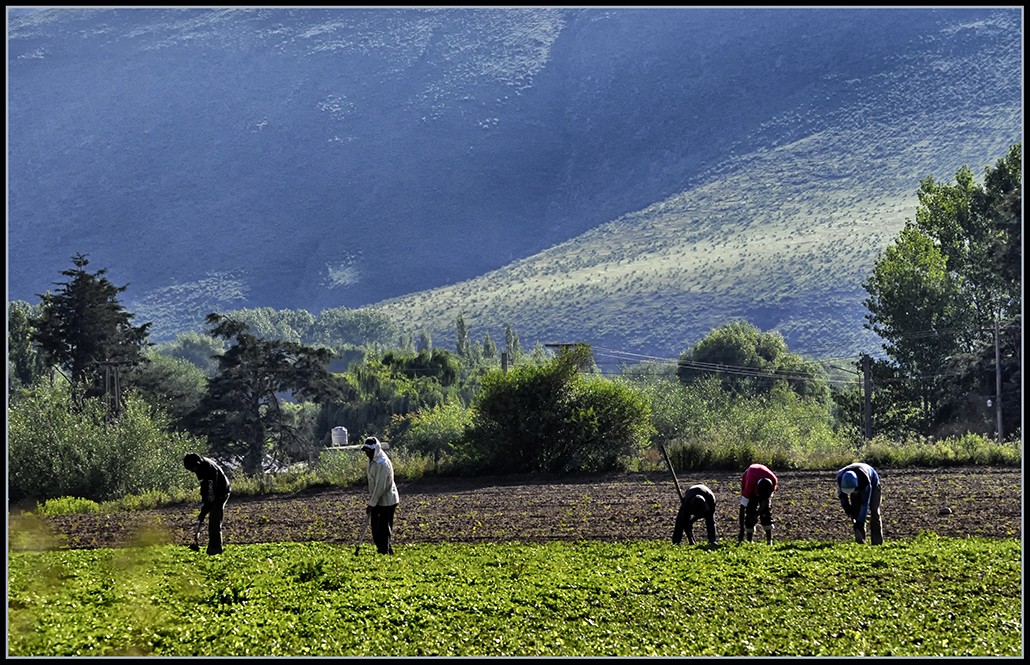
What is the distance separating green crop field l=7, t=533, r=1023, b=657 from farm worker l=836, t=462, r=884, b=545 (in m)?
1.05

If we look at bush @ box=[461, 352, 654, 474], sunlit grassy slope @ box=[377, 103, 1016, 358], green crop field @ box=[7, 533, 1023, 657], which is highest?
sunlit grassy slope @ box=[377, 103, 1016, 358]

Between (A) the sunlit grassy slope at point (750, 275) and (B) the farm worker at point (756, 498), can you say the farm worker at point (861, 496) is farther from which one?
(A) the sunlit grassy slope at point (750, 275)

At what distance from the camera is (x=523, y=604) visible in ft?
49.9

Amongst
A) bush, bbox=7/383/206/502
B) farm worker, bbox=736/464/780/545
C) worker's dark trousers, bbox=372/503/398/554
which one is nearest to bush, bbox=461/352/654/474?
bush, bbox=7/383/206/502

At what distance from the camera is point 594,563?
18750 mm

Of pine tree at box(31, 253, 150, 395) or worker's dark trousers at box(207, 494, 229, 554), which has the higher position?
pine tree at box(31, 253, 150, 395)

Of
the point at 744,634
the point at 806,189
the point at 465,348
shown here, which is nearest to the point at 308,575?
the point at 744,634

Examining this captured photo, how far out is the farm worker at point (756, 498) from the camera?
2039 centimetres

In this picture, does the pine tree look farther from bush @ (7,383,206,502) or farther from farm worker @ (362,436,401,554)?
farm worker @ (362,436,401,554)

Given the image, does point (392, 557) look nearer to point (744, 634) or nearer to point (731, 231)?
point (744, 634)

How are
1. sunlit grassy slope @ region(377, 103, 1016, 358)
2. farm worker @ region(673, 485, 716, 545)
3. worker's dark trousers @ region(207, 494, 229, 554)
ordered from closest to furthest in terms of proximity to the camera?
worker's dark trousers @ region(207, 494, 229, 554) < farm worker @ region(673, 485, 716, 545) < sunlit grassy slope @ region(377, 103, 1016, 358)

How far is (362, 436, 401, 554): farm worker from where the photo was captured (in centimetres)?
1945

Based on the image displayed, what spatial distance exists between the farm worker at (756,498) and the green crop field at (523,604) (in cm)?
→ 136

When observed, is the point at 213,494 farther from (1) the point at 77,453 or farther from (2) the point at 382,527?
(1) the point at 77,453
